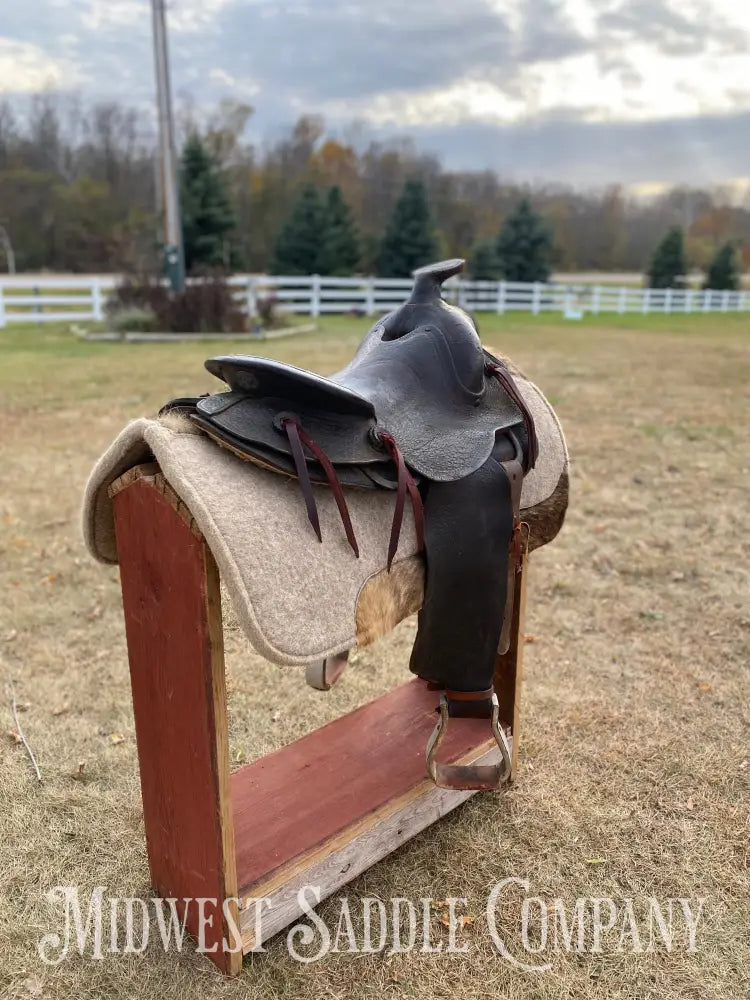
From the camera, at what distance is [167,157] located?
12445 millimetres

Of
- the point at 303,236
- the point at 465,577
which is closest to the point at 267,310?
the point at 303,236

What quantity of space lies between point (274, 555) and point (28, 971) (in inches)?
40.7

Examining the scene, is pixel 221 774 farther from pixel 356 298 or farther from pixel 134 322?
pixel 356 298

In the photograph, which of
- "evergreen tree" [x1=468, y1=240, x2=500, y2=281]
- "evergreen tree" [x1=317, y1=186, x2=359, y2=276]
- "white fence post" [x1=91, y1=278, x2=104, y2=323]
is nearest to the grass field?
"white fence post" [x1=91, y1=278, x2=104, y2=323]

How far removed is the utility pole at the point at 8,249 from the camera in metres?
26.7

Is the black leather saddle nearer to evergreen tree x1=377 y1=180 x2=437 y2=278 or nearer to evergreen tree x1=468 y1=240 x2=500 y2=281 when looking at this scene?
evergreen tree x1=377 y1=180 x2=437 y2=278

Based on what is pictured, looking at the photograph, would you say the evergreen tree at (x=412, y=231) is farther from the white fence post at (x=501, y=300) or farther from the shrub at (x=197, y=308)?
the shrub at (x=197, y=308)

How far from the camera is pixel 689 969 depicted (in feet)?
4.82

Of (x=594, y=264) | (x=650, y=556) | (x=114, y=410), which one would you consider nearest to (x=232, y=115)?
(x=594, y=264)

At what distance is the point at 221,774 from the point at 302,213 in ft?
73.1

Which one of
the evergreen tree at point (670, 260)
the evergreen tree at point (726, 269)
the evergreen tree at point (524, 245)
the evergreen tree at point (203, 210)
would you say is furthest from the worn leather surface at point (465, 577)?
the evergreen tree at point (726, 269)

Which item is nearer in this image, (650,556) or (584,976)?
(584,976)

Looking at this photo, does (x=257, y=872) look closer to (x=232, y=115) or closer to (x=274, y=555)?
(x=274, y=555)

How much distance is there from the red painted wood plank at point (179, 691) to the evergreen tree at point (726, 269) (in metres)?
31.7
